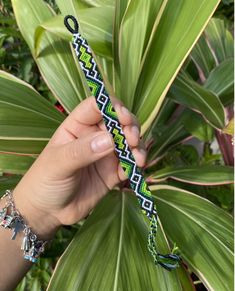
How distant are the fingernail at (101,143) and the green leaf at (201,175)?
1.27 feet

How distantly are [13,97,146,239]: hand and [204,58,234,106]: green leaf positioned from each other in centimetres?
39

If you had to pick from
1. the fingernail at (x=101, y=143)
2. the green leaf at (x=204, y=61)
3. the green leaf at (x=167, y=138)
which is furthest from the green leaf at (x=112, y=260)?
the green leaf at (x=204, y=61)

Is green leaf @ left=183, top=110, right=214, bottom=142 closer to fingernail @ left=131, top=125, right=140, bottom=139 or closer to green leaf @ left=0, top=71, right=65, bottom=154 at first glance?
green leaf @ left=0, top=71, right=65, bottom=154

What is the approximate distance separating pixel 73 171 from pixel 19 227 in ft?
0.54

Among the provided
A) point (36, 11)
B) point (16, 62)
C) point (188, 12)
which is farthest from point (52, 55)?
point (188, 12)

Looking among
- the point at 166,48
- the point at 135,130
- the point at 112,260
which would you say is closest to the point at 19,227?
the point at 112,260

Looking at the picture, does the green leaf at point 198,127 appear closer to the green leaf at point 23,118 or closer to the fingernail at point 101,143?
the green leaf at point 23,118

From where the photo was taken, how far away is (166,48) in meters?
0.70

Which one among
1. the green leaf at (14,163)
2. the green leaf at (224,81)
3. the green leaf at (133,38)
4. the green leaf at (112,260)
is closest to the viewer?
the green leaf at (112,260)

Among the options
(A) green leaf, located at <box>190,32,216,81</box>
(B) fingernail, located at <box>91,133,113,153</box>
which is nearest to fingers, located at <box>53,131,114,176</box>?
(B) fingernail, located at <box>91,133,113,153</box>

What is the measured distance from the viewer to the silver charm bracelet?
0.64 metres

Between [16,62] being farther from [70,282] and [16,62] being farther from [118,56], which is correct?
[70,282]

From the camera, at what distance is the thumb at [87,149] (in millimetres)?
510

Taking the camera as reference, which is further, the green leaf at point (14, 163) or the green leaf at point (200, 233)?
Answer: the green leaf at point (14, 163)
